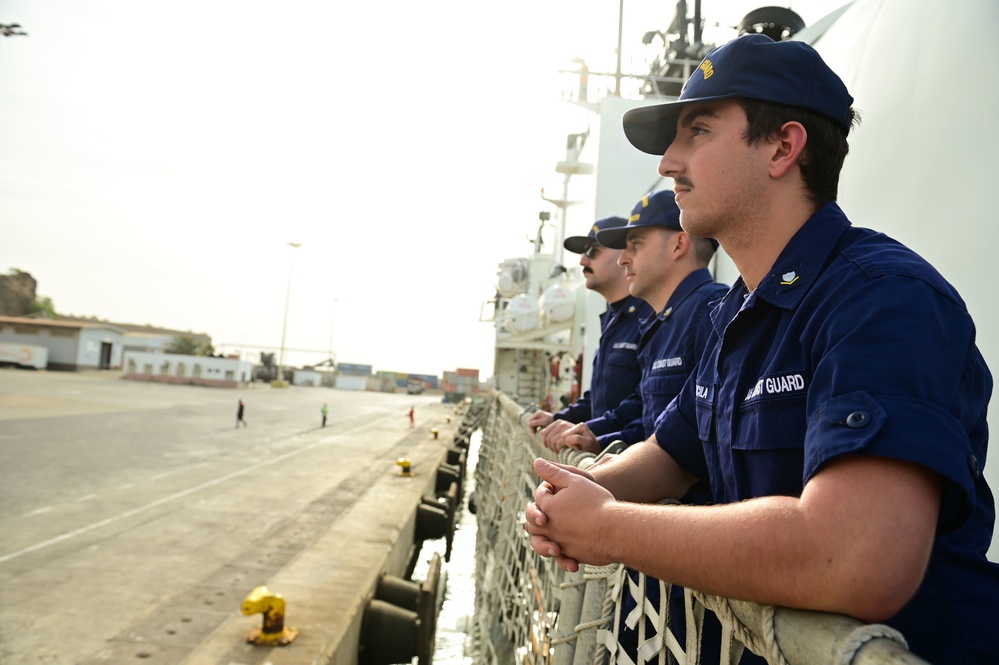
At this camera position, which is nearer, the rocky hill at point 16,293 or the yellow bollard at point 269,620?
the yellow bollard at point 269,620

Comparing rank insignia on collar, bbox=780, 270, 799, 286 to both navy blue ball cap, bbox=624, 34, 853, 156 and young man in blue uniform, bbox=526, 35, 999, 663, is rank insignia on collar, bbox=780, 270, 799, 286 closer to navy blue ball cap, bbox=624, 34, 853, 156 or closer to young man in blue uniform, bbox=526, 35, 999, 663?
young man in blue uniform, bbox=526, 35, 999, 663

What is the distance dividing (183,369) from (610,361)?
52452 millimetres

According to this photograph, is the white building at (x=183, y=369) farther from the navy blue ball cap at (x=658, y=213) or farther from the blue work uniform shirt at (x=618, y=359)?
the navy blue ball cap at (x=658, y=213)

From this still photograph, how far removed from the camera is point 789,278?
1.29 meters

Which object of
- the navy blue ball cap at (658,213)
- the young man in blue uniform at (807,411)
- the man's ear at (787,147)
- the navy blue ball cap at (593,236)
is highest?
the navy blue ball cap at (593,236)

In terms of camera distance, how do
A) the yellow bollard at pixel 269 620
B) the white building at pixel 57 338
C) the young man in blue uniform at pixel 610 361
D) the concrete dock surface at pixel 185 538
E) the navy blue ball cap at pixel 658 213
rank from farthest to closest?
the white building at pixel 57 338 → the concrete dock surface at pixel 185 538 → the yellow bollard at pixel 269 620 → the young man in blue uniform at pixel 610 361 → the navy blue ball cap at pixel 658 213

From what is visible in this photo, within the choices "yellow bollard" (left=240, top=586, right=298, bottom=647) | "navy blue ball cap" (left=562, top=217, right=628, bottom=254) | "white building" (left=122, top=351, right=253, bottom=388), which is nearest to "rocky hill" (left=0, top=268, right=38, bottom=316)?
"white building" (left=122, top=351, right=253, bottom=388)

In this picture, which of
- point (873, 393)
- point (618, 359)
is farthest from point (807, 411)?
point (618, 359)

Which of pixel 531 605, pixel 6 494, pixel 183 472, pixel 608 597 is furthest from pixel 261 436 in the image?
pixel 608 597

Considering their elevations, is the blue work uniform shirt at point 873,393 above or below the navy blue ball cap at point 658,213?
below

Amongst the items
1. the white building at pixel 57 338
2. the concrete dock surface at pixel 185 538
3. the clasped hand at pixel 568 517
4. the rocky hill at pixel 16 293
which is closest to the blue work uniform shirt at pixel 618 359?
the clasped hand at pixel 568 517

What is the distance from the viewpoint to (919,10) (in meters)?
2.79

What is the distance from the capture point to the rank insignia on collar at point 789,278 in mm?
1274

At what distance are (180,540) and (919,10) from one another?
28.3 feet
